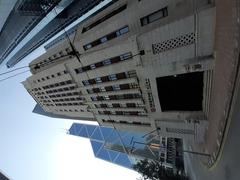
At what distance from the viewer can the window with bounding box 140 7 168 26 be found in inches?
975

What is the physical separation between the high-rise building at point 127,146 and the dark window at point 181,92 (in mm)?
21928

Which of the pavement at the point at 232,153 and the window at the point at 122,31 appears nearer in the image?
the pavement at the point at 232,153

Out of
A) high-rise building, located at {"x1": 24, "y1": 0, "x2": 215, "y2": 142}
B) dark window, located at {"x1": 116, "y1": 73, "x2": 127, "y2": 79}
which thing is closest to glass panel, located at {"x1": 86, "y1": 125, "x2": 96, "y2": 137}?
high-rise building, located at {"x1": 24, "y1": 0, "x2": 215, "y2": 142}

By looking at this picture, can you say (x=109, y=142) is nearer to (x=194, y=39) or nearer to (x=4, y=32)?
(x=4, y=32)

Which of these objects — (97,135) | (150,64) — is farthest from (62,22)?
(97,135)

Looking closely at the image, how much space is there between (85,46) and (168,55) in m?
13.2

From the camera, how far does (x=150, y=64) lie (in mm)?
27953

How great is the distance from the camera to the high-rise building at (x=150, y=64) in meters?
23.2

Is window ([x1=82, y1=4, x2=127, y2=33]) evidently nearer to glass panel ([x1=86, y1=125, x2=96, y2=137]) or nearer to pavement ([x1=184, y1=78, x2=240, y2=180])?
pavement ([x1=184, y1=78, x2=240, y2=180])

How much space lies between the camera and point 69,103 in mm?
61094

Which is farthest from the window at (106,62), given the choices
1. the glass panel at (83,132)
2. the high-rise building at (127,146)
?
the glass panel at (83,132)

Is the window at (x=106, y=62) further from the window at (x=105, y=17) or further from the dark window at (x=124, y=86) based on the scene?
the window at (x=105, y=17)

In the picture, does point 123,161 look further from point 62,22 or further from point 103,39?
point 103,39

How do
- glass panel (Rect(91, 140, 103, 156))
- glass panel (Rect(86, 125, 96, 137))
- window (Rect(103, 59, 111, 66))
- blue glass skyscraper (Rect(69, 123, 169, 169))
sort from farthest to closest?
glass panel (Rect(86, 125, 96, 137)), glass panel (Rect(91, 140, 103, 156)), blue glass skyscraper (Rect(69, 123, 169, 169)), window (Rect(103, 59, 111, 66))
